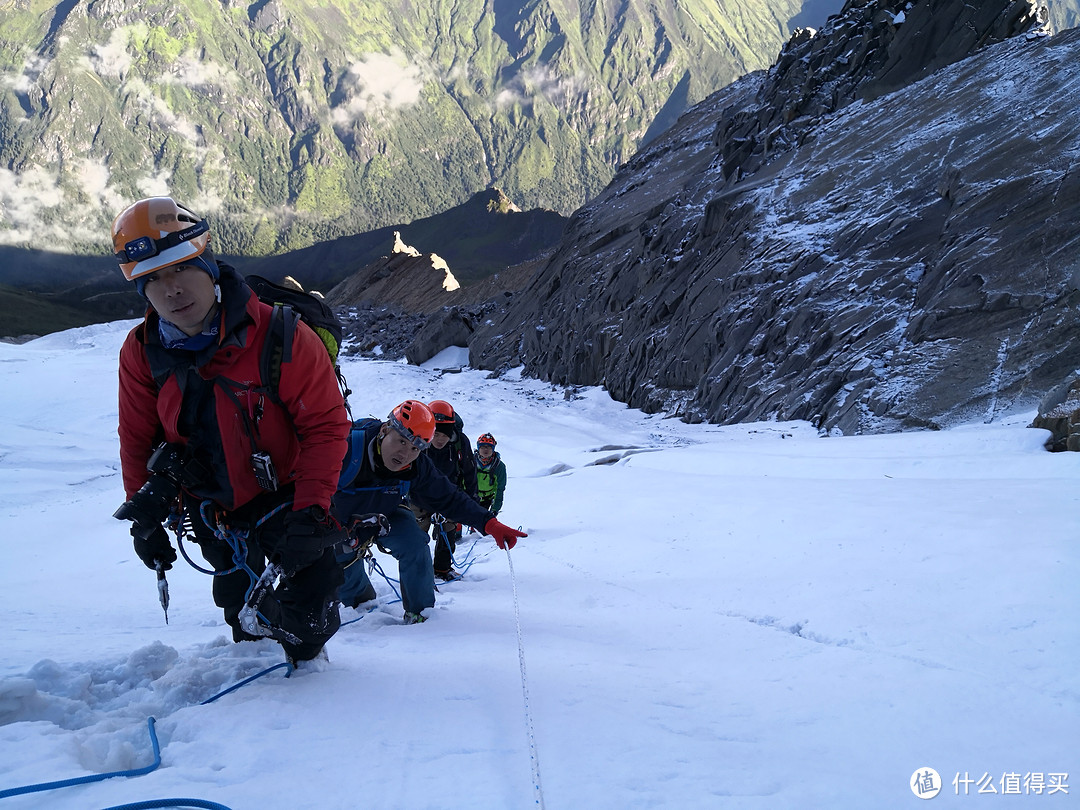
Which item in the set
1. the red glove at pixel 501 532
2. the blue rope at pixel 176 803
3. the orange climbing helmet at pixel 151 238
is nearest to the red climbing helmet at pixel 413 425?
the red glove at pixel 501 532

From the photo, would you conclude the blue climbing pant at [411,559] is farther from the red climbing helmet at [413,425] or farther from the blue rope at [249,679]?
the blue rope at [249,679]

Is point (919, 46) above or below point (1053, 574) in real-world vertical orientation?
above

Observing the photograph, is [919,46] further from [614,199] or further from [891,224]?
[614,199]

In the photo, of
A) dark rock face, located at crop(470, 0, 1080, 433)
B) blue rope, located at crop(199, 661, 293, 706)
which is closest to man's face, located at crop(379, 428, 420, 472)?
blue rope, located at crop(199, 661, 293, 706)

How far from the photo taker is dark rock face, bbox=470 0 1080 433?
13.6 metres

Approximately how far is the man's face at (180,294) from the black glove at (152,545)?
35.8 inches

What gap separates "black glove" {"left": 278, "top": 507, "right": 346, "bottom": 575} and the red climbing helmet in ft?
4.46

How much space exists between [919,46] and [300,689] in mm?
29678

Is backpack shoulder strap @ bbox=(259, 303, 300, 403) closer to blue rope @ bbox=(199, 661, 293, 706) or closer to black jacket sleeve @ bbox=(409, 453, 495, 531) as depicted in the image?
blue rope @ bbox=(199, 661, 293, 706)

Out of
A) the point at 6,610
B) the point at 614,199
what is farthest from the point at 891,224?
the point at 614,199

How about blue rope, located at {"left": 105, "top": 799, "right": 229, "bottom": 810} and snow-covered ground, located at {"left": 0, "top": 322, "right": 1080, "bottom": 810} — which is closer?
blue rope, located at {"left": 105, "top": 799, "right": 229, "bottom": 810}

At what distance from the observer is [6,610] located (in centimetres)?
559

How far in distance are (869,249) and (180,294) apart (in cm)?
1882
